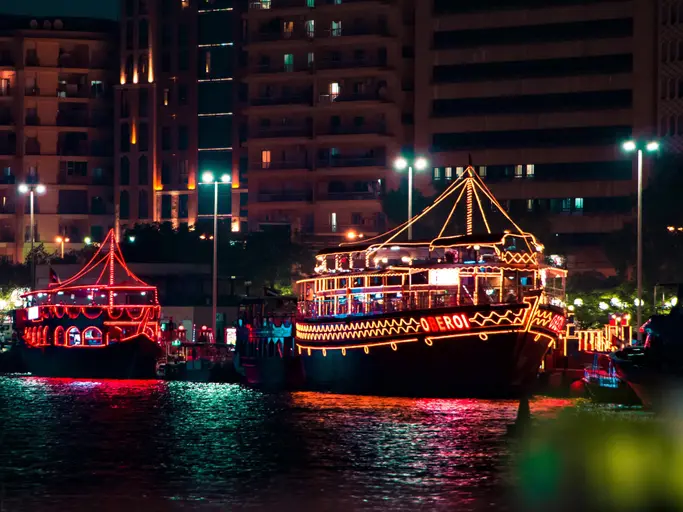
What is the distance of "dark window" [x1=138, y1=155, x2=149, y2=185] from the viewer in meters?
197

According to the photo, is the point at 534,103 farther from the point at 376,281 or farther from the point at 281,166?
the point at 376,281

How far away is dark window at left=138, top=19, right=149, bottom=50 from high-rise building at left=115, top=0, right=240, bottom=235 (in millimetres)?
123

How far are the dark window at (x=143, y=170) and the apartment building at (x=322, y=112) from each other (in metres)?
24.0

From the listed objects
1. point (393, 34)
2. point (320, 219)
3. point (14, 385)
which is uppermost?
point (393, 34)

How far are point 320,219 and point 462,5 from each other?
28144 millimetres

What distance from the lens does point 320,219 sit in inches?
6801

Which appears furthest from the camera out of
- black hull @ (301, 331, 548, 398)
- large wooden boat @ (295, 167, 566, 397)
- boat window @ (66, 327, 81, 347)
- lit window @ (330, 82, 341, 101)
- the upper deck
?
lit window @ (330, 82, 341, 101)

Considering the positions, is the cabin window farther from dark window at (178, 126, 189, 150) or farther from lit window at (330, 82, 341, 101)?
dark window at (178, 126, 189, 150)

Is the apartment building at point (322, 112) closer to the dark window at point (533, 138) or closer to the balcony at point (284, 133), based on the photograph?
the balcony at point (284, 133)

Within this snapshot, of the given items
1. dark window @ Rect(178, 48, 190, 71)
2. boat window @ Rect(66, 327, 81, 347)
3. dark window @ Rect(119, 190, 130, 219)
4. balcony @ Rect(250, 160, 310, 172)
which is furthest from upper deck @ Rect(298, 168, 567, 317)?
dark window @ Rect(119, 190, 130, 219)

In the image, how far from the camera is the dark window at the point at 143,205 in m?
197

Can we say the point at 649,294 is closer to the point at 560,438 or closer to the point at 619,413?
the point at 619,413

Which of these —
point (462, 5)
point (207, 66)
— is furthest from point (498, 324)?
point (207, 66)

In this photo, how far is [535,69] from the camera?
15925 cm
